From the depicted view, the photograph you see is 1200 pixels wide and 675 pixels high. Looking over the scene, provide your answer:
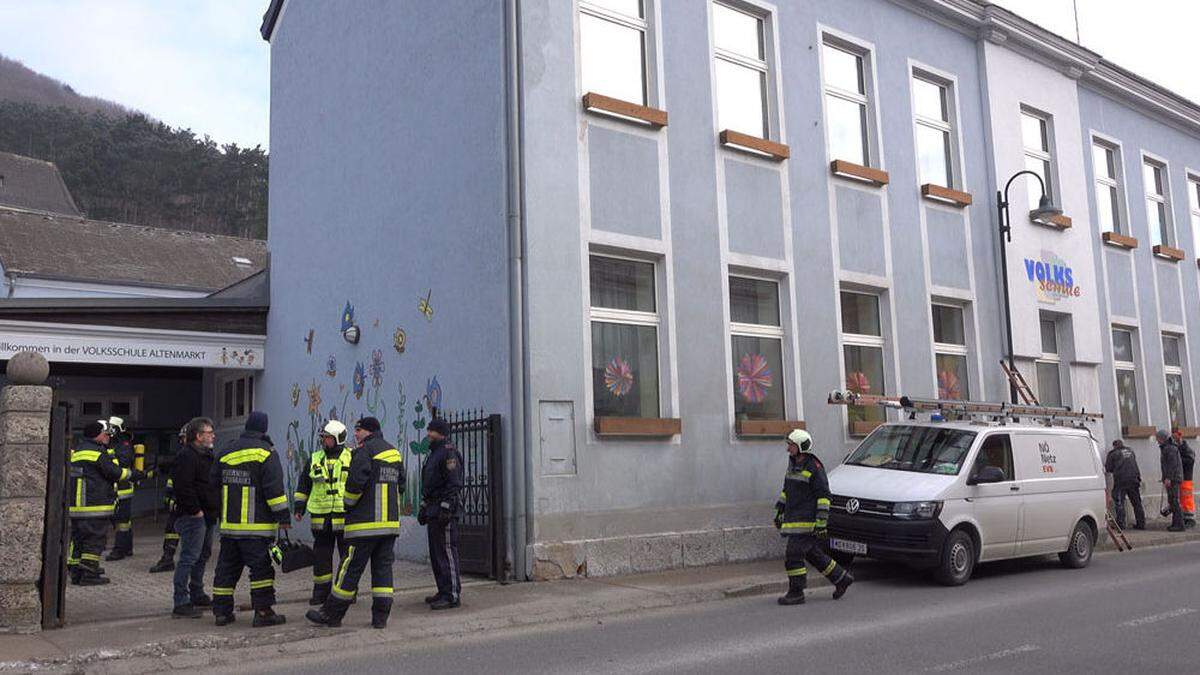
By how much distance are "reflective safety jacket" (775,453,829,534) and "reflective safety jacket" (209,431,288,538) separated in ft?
15.1

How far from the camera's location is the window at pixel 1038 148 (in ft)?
60.3

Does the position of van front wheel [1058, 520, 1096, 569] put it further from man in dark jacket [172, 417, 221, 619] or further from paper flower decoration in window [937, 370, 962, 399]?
man in dark jacket [172, 417, 221, 619]

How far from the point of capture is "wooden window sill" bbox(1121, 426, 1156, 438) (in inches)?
750

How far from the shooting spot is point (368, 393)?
560 inches

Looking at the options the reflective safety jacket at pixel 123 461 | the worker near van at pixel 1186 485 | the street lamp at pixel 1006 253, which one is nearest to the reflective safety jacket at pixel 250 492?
the reflective safety jacket at pixel 123 461

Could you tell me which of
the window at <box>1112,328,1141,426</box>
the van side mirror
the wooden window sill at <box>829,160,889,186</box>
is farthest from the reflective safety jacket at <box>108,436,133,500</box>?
the window at <box>1112,328,1141,426</box>

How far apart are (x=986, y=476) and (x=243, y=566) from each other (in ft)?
25.4

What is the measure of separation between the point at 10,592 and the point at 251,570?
5.67 ft

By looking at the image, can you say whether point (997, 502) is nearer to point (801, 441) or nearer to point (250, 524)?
point (801, 441)

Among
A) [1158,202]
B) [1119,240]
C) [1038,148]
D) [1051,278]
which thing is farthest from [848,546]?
[1158,202]

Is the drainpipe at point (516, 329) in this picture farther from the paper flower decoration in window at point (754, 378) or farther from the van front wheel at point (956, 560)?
the van front wheel at point (956, 560)

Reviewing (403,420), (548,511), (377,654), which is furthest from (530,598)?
(403,420)

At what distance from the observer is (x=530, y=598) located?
970cm

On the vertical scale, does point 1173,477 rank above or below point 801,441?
below
